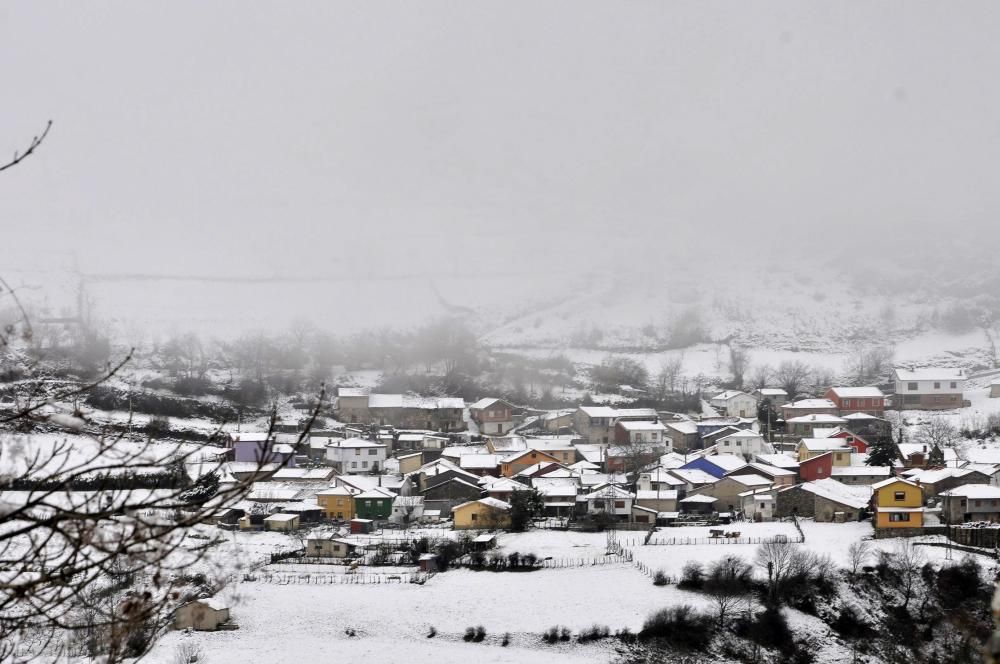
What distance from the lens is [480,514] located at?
18797 mm

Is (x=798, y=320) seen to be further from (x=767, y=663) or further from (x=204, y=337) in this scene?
(x=767, y=663)

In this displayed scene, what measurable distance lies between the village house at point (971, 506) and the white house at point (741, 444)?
7.48 meters

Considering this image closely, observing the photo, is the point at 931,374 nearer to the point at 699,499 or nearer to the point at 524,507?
the point at 699,499

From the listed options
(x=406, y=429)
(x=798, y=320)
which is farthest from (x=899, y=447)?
(x=798, y=320)

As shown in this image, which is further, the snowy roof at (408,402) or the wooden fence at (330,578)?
the snowy roof at (408,402)

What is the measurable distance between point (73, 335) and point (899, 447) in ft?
94.3

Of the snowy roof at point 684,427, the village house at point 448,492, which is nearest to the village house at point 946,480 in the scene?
the snowy roof at point 684,427

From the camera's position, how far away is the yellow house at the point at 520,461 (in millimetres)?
23188

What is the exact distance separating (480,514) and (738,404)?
14805 mm

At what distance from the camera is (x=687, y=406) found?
3162 centimetres

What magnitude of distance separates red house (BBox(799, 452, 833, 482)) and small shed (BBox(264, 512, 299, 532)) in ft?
41.0

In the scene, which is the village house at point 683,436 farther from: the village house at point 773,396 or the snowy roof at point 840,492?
the snowy roof at point 840,492

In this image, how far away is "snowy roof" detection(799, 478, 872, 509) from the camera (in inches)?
752

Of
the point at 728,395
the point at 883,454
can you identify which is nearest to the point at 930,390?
the point at 728,395
